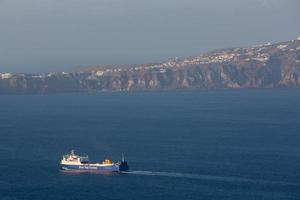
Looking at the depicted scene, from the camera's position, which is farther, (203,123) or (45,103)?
(45,103)

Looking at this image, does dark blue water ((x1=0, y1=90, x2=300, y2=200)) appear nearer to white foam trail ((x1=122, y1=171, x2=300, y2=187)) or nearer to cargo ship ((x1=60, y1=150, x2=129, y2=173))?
white foam trail ((x1=122, y1=171, x2=300, y2=187))

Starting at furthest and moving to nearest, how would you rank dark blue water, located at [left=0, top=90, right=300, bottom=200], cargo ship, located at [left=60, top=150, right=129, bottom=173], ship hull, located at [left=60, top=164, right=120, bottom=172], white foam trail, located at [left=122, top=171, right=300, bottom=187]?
ship hull, located at [left=60, top=164, right=120, bottom=172] < cargo ship, located at [left=60, top=150, right=129, bottom=173] < white foam trail, located at [left=122, top=171, right=300, bottom=187] < dark blue water, located at [left=0, top=90, right=300, bottom=200]

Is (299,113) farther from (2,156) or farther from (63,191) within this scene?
(63,191)

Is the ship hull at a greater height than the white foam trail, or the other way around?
the white foam trail

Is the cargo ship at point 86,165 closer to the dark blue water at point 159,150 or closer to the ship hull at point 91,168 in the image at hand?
the ship hull at point 91,168

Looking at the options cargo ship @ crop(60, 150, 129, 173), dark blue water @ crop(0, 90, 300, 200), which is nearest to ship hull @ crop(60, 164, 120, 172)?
cargo ship @ crop(60, 150, 129, 173)

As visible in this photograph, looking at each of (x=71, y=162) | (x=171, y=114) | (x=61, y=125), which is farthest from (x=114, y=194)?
(x=171, y=114)

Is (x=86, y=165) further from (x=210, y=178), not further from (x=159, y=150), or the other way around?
(x=210, y=178)

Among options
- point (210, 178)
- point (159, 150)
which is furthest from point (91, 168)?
point (210, 178)
